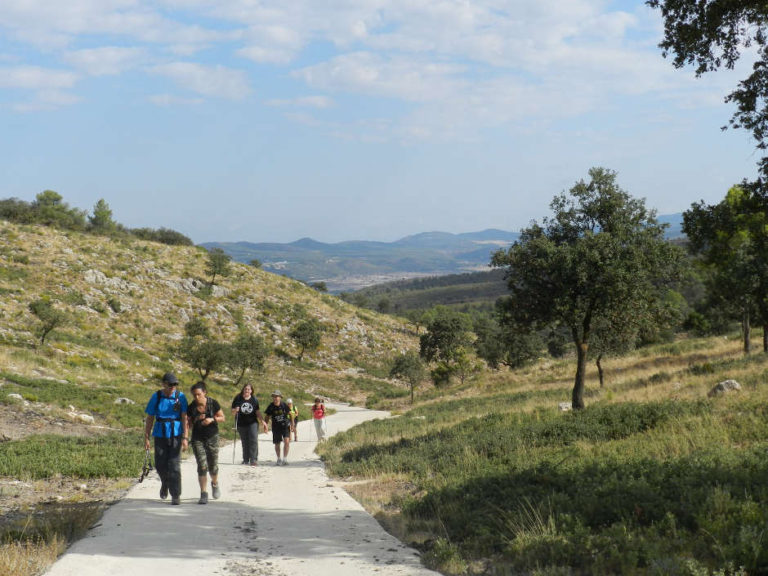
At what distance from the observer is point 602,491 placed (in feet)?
26.0

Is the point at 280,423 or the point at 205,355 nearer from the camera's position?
the point at 280,423

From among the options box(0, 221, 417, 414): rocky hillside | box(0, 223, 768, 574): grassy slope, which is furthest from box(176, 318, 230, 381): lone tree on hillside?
box(0, 223, 768, 574): grassy slope

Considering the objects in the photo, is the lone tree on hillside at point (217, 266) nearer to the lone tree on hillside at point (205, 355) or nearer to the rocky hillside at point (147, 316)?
the rocky hillside at point (147, 316)

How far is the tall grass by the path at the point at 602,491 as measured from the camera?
602cm

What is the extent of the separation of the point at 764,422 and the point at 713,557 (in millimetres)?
6944

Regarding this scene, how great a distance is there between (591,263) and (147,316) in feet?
152

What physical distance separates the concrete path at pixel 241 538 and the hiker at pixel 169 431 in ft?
1.32

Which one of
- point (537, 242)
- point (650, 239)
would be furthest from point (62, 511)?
point (650, 239)

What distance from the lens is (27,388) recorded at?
21.8 meters

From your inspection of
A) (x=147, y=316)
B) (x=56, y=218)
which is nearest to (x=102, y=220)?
(x=56, y=218)

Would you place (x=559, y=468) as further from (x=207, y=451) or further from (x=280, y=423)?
(x=280, y=423)

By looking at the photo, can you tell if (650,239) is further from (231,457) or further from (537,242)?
(231,457)

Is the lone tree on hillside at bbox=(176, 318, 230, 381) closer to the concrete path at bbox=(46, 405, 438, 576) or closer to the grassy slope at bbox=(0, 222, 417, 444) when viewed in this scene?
the grassy slope at bbox=(0, 222, 417, 444)

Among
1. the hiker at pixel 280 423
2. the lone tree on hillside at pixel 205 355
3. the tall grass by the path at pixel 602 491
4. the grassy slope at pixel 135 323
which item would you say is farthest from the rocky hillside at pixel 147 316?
the tall grass by the path at pixel 602 491
